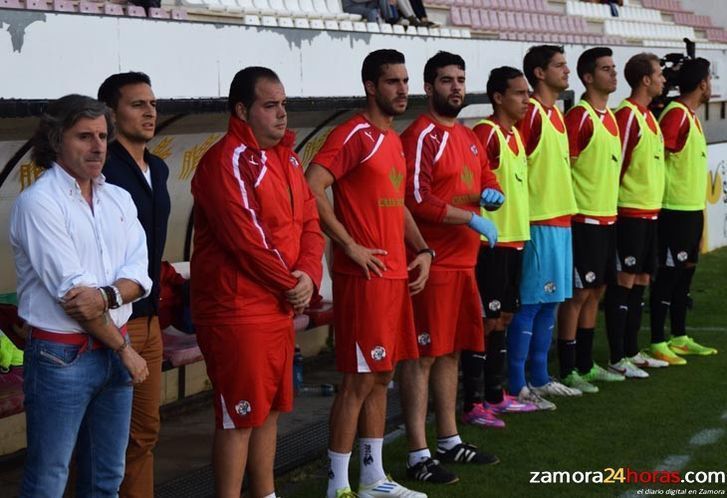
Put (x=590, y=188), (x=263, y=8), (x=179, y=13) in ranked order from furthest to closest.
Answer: (x=263, y=8)
(x=179, y=13)
(x=590, y=188)

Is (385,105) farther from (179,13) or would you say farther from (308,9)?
(308,9)

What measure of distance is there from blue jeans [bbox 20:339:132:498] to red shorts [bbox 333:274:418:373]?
1.38 m

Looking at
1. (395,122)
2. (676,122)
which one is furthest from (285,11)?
(676,122)

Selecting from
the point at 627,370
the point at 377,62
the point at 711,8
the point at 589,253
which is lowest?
the point at 627,370

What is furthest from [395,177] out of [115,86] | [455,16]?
[455,16]

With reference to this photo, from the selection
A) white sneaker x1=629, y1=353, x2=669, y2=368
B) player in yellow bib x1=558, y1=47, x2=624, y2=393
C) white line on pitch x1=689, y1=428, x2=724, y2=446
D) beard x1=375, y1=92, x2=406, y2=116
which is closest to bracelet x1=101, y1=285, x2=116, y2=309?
beard x1=375, y1=92, x2=406, y2=116

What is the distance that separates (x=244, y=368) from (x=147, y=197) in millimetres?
654

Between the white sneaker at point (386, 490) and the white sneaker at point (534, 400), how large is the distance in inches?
70.6

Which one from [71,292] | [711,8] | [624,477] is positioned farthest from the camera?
[711,8]

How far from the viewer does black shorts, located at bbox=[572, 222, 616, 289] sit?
715 centimetres

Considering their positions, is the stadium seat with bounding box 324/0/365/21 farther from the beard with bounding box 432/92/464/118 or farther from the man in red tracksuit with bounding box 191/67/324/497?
the man in red tracksuit with bounding box 191/67/324/497

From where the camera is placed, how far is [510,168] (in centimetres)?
630

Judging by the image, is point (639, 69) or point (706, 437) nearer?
point (706, 437)

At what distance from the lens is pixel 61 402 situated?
3.54 m
